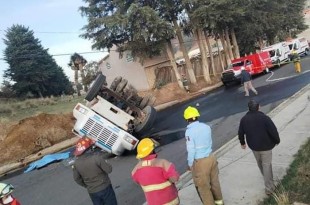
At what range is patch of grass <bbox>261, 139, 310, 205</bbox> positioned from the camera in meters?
5.77

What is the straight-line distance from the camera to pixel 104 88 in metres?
12.4

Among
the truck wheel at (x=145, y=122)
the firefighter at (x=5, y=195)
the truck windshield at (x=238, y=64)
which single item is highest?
the firefighter at (x=5, y=195)

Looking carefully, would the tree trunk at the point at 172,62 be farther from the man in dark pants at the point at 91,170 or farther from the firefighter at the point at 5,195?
the firefighter at the point at 5,195

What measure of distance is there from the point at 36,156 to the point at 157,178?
42.1 ft

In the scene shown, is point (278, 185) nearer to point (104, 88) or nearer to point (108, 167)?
point (108, 167)

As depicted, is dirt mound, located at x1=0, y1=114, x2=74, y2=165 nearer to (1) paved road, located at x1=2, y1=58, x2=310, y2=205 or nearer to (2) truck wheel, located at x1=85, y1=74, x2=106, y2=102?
(1) paved road, located at x1=2, y1=58, x2=310, y2=205

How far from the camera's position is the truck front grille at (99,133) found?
11508mm

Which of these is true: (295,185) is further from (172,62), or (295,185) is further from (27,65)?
(27,65)

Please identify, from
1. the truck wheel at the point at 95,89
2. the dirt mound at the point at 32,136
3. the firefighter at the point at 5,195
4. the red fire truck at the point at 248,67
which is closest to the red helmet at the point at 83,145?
the firefighter at the point at 5,195

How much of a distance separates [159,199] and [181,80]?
1026 inches

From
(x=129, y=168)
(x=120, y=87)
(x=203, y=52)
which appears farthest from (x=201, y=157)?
(x=203, y=52)

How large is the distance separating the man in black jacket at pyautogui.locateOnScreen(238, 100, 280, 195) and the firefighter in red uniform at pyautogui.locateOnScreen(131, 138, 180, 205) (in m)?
1.95

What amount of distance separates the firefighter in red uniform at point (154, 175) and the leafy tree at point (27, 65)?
126 ft

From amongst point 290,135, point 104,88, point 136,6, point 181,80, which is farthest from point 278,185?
point 181,80
